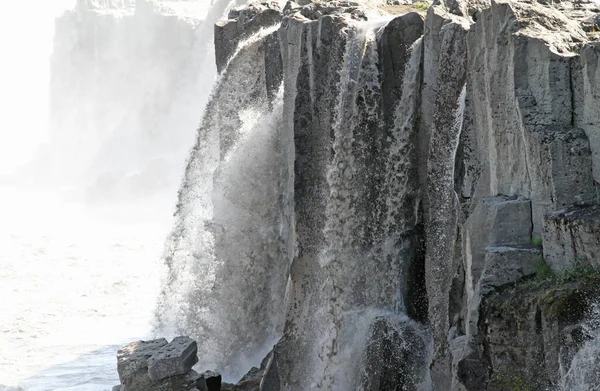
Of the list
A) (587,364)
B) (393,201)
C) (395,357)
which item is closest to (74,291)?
(393,201)

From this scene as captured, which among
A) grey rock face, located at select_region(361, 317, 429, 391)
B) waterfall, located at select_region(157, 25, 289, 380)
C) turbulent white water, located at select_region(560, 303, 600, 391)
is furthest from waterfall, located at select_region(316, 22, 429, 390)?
turbulent white water, located at select_region(560, 303, 600, 391)

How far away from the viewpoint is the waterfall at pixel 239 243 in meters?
16.6

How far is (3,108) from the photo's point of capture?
6391 centimetres

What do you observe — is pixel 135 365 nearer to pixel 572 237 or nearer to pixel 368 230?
pixel 368 230

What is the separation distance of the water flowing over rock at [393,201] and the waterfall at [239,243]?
34 mm

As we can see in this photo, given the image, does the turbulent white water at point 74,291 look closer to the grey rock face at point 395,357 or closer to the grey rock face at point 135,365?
the grey rock face at point 135,365

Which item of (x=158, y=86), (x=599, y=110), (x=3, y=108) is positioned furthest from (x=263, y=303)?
(x=3, y=108)

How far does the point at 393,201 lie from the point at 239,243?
174 inches

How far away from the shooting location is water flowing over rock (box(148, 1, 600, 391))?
31.5 feet

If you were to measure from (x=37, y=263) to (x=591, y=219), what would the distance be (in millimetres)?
23090

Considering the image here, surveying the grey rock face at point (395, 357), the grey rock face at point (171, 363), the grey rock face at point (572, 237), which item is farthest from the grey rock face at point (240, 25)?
the grey rock face at point (572, 237)

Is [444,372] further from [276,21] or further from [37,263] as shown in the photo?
[37,263]

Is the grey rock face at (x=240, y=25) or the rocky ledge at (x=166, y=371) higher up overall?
the grey rock face at (x=240, y=25)

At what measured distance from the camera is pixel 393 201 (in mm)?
13312
